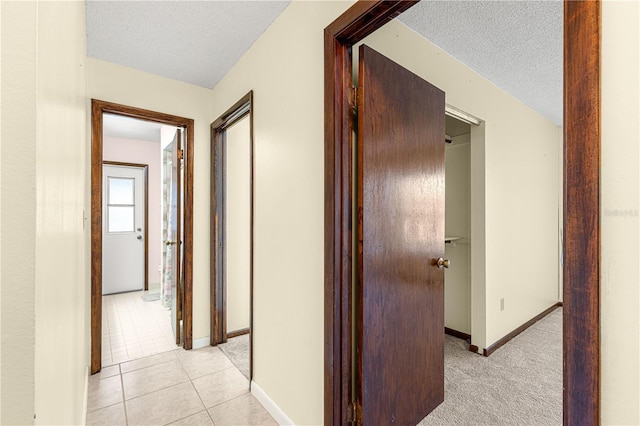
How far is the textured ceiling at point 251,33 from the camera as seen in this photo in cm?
A: 172

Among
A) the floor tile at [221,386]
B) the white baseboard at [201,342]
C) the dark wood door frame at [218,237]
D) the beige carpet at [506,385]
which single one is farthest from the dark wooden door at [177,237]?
the beige carpet at [506,385]

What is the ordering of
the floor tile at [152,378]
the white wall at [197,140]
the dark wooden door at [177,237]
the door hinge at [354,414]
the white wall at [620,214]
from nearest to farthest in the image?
1. the white wall at [620,214]
2. the door hinge at [354,414]
3. the floor tile at [152,378]
4. the white wall at [197,140]
5. the dark wooden door at [177,237]

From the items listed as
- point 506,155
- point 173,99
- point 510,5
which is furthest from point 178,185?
point 506,155

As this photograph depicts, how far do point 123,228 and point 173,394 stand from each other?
3.74m

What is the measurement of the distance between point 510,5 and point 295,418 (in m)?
2.57

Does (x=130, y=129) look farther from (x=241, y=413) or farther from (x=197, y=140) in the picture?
(x=241, y=413)

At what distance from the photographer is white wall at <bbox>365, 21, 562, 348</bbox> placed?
2.21 meters

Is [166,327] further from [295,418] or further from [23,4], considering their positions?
[23,4]

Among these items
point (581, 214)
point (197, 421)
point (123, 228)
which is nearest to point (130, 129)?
point (123, 228)

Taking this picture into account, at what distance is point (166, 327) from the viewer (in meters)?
3.31

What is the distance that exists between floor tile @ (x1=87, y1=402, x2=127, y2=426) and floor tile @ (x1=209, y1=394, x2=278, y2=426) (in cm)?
53

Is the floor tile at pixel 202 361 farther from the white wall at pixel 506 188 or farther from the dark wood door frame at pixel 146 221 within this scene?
the dark wood door frame at pixel 146 221

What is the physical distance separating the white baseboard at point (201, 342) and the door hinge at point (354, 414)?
6.21ft

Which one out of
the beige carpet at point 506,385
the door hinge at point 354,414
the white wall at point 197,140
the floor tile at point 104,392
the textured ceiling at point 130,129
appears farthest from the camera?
the textured ceiling at point 130,129
